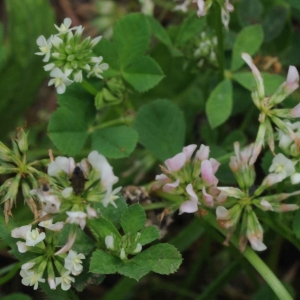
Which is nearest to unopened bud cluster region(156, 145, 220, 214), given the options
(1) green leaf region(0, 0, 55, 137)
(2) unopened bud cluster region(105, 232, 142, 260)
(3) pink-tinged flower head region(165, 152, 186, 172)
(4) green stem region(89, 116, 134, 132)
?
(3) pink-tinged flower head region(165, 152, 186, 172)

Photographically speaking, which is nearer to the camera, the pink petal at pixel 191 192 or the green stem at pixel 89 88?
the pink petal at pixel 191 192

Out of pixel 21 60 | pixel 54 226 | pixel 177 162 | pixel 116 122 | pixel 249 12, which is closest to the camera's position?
pixel 54 226

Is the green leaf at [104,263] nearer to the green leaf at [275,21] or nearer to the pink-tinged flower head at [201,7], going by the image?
the pink-tinged flower head at [201,7]

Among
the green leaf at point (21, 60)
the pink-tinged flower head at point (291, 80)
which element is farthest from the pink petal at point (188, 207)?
the green leaf at point (21, 60)

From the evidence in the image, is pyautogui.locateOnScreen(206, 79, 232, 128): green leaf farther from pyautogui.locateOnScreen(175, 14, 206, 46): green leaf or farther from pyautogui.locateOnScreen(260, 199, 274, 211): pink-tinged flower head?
pyautogui.locateOnScreen(260, 199, 274, 211): pink-tinged flower head

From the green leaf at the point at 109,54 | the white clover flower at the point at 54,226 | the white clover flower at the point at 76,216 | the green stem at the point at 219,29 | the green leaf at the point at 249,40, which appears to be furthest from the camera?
the green leaf at the point at 249,40

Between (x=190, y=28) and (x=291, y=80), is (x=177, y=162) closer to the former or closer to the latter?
(x=291, y=80)

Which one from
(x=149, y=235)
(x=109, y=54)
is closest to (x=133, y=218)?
(x=149, y=235)
